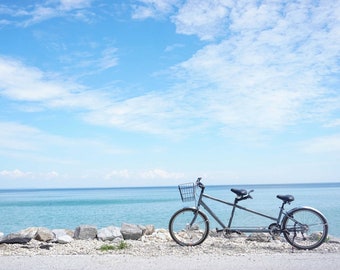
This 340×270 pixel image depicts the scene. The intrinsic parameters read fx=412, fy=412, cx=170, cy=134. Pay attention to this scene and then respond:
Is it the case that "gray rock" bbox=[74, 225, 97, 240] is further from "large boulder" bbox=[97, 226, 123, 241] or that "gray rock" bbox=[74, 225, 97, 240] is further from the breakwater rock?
"large boulder" bbox=[97, 226, 123, 241]

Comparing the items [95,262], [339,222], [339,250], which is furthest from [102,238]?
[339,222]

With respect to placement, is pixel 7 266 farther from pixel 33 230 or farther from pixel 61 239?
pixel 33 230

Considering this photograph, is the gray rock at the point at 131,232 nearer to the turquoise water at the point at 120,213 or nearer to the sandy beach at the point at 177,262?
the sandy beach at the point at 177,262

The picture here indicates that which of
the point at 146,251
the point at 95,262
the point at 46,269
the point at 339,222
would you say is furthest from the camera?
the point at 339,222

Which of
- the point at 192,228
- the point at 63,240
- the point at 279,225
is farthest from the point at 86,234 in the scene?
the point at 279,225

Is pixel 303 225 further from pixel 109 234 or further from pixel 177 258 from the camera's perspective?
pixel 109 234

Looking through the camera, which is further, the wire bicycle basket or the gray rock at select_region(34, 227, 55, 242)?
the gray rock at select_region(34, 227, 55, 242)

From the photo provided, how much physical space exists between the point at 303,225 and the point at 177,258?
116 inches

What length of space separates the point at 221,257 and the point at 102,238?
504 cm

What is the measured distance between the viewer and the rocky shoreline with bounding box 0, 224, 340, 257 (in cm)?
801

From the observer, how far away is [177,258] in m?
7.31

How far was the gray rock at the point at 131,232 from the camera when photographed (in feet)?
37.6

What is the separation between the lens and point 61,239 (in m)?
10.6

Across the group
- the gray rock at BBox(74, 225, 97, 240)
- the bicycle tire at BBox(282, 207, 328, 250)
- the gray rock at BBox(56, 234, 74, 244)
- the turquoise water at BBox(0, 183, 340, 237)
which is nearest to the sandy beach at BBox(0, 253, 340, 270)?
the bicycle tire at BBox(282, 207, 328, 250)
